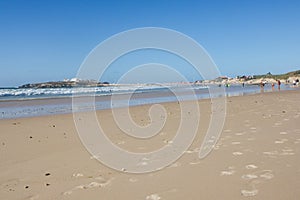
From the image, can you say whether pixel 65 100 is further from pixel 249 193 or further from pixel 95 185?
pixel 249 193

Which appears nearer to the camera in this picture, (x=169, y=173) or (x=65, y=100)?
(x=169, y=173)

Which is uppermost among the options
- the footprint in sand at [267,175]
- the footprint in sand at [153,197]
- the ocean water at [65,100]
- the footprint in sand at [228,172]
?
the ocean water at [65,100]

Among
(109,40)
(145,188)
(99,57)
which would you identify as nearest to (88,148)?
(99,57)

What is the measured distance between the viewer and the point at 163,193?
361 cm

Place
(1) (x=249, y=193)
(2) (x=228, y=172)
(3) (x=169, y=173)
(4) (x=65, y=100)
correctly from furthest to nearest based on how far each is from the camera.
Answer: (4) (x=65, y=100) < (3) (x=169, y=173) < (2) (x=228, y=172) < (1) (x=249, y=193)

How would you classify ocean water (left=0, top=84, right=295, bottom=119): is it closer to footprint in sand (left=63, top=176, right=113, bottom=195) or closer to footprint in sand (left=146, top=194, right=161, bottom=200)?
footprint in sand (left=63, top=176, right=113, bottom=195)

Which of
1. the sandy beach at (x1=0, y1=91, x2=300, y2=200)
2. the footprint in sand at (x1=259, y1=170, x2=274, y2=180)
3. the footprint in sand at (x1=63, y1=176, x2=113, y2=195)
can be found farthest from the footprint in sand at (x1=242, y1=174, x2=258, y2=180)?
the footprint in sand at (x1=63, y1=176, x2=113, y2=195)

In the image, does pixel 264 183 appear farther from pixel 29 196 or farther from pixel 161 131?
pixel 161 131

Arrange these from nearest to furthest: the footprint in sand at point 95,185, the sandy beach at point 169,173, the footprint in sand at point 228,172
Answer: the sandy beach at point 169,173
the footprint in sand at point 95,185
the footprint in sand at point 228,172

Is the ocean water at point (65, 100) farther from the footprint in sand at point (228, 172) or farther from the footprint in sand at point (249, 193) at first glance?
the footprint in sand at point (249, 193)

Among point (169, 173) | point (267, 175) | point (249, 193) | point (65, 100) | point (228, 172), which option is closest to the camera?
point (249, 193)

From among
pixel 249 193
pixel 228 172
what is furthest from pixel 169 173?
pixel 249 193

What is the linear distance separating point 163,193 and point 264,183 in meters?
1.31

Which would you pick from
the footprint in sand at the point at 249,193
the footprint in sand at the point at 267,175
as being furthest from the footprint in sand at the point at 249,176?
the footprint in sand at the point at 249,193
